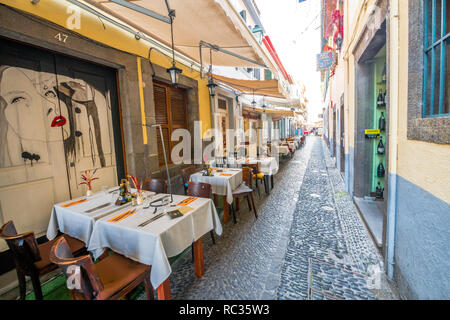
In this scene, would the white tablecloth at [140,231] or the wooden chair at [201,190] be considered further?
the wooden chair at [201,190]

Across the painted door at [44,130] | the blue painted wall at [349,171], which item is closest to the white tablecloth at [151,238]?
the painted door at [44,130]

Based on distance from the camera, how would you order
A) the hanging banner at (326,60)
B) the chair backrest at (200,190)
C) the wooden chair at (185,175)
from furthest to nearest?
the hanging banner at (326,60)
the wooden chair at (185,175)
the chair backrest at (200,190)

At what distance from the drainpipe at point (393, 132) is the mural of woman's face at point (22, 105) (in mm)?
4456

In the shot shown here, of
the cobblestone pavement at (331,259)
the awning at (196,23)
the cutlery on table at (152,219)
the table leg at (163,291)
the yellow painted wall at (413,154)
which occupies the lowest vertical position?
the cobblestone pavement at (331,259)

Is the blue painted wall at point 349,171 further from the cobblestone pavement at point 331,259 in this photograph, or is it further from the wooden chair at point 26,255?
the wooden chair at point 26,255

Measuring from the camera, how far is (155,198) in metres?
2.74

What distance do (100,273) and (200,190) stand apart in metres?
1.61

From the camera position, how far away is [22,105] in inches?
103

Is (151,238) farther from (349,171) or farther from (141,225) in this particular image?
(349,171)

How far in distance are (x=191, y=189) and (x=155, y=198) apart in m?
0.61

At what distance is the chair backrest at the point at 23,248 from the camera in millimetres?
1718

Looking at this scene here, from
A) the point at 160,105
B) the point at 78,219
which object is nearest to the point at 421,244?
the point at 78,219
